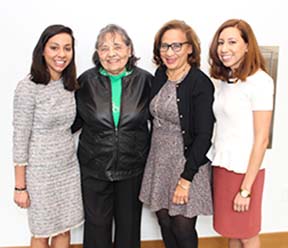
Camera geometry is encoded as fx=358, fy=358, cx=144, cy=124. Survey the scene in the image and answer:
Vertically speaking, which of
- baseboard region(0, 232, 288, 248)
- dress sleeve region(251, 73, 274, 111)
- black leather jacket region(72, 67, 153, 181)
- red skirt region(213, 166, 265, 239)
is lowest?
baseboard region(0, 232, 288, 248)

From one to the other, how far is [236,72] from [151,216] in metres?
1.19

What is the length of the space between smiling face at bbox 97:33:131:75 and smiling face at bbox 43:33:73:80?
163 mm

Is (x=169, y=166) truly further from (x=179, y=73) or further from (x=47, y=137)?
(x=47, y=137)

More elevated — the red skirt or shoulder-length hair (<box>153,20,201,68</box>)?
shoulder-length hair (<box>153,20,201,68</box>)

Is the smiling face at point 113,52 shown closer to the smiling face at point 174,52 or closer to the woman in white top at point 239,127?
the smiling face at point 174,52

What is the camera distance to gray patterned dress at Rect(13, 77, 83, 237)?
1.70 meters

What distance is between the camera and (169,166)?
180 centimetres

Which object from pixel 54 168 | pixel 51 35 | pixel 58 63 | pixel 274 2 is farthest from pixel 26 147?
pixel 274 2

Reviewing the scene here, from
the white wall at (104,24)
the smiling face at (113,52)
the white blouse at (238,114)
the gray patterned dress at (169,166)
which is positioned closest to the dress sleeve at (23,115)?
the smiling face at (113,52)

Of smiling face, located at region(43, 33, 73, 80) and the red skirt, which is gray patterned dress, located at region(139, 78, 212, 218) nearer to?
the red skirt

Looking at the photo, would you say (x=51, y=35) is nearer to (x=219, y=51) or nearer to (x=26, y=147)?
(x=26, y=147)

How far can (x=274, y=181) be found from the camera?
250cm

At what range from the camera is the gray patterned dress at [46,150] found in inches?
67.1

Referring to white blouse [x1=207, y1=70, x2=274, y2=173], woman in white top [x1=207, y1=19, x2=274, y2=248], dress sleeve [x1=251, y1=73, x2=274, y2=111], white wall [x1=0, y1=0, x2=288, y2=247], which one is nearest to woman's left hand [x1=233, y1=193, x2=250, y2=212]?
woman in white top [x1=207, y1=19, x2=274, y2=248]
